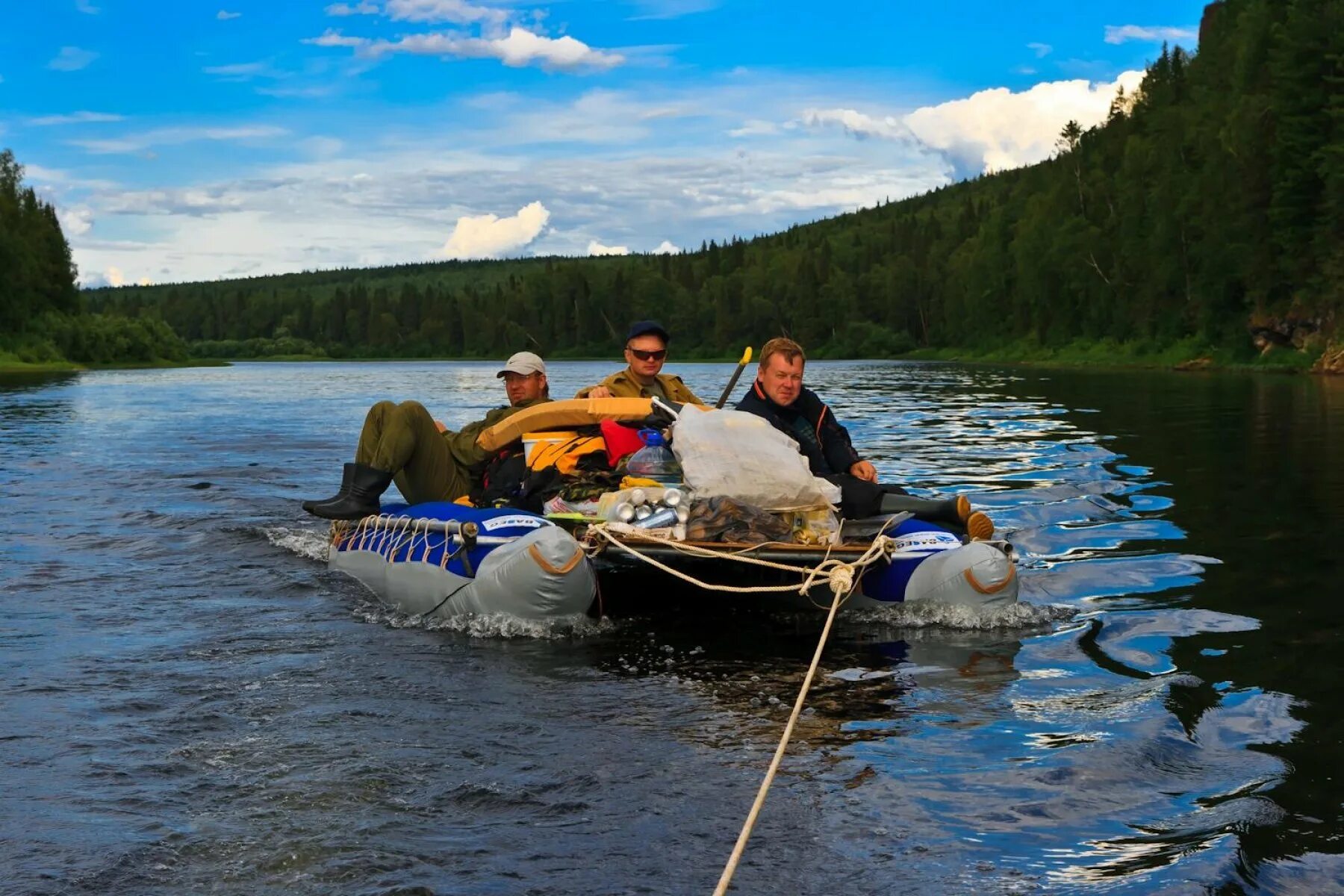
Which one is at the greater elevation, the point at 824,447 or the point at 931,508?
the point at 824,447

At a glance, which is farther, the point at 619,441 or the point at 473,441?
the point at 473,441

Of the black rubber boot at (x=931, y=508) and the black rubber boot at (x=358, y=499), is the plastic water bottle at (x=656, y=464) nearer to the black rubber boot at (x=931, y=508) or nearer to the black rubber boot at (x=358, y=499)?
the black rubber boot at (x=931, y=508)

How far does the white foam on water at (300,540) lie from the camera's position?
44.0 feet

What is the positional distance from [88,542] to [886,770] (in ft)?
33.9

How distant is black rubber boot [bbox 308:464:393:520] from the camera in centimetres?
1121

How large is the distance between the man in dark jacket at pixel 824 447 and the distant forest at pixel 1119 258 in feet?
144

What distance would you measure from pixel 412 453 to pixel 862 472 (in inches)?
150

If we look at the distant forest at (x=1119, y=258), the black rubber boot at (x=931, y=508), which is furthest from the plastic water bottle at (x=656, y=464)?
the distant forest at (x=1119, y=258)

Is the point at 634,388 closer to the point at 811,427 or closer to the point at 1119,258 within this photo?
the point at 811,427

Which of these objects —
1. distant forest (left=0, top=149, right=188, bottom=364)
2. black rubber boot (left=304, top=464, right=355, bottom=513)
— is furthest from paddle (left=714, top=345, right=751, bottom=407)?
distant forest (left=0, top=149, right=188, bottom=364)

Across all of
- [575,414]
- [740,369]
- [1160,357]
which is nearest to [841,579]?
[575,414]

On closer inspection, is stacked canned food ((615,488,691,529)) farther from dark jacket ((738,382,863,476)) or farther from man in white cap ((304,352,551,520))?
man in white cap ((304,352,551,520))

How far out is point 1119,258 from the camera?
75.2m

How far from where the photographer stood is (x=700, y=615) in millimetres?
10125
